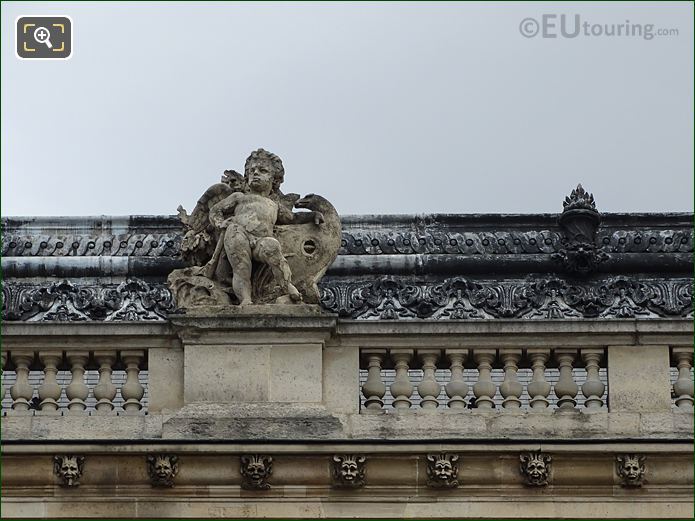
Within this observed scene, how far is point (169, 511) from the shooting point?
2802 cm

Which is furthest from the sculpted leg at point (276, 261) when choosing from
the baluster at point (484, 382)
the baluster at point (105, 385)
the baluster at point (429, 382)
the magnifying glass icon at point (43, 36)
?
the magnifying glass icon at point (43, 36)

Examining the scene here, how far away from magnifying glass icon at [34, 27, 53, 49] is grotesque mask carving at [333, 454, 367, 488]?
7594mm

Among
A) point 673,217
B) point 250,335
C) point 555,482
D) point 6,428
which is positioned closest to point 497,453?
point 555,482

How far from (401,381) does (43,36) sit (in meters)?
6.92

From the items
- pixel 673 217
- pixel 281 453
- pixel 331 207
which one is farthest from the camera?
pixel 673 217

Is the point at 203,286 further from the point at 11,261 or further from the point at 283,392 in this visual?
the point at 11,261

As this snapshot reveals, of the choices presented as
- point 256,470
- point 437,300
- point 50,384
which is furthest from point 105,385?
point 437,300

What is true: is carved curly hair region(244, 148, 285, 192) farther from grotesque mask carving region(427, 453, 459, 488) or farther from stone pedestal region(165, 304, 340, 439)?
grotesque mask carving region(427, 453, 459, 488)

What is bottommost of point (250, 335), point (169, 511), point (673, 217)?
point (169, 511)

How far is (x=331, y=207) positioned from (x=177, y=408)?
279cm

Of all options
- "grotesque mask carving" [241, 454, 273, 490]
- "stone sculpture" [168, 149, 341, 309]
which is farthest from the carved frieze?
"grotesque mask carving" [241, 454, 273, 490]

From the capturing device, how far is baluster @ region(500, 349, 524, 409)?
2883 centimetres

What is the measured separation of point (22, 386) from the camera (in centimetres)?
2902

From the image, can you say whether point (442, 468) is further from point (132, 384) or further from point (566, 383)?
point (132, 384)
